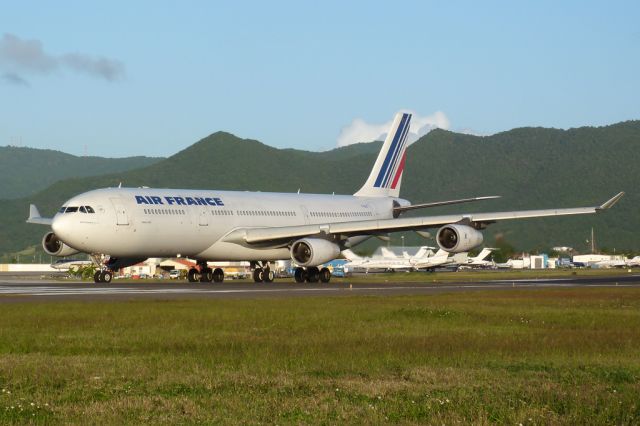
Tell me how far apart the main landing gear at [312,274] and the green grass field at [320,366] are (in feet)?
101

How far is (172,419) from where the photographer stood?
12.1 m

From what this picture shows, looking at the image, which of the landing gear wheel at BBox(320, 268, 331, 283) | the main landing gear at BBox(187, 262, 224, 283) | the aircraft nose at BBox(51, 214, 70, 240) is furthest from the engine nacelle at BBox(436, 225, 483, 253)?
the aircraft nose at BBox(51, 214, 70, 240)

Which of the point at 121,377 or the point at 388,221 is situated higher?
the point at 388,221

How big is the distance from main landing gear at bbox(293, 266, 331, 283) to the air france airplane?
0.19 ft

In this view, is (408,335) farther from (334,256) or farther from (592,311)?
(334,256)

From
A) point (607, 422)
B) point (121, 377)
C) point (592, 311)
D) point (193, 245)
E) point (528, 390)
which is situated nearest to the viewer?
point (607, 422)

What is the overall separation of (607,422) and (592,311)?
1965 centimetres

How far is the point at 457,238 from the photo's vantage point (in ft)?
186

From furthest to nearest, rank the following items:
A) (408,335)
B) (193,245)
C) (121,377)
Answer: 1. (193,245)
2. (408,335)
3. (121,377)

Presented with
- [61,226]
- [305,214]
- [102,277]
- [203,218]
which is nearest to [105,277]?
[102,277]

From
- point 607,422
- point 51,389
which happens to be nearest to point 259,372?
point 51,389

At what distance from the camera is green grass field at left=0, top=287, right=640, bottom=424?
1256cm

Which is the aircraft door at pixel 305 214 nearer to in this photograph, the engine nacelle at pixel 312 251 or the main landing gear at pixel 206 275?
the main landing gear at pixel 206 275

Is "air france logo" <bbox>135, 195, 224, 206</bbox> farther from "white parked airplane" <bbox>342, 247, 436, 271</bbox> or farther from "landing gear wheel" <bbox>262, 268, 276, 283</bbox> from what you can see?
"white parked airplane" <bbox>342, 247, 436, 271</bbox>
